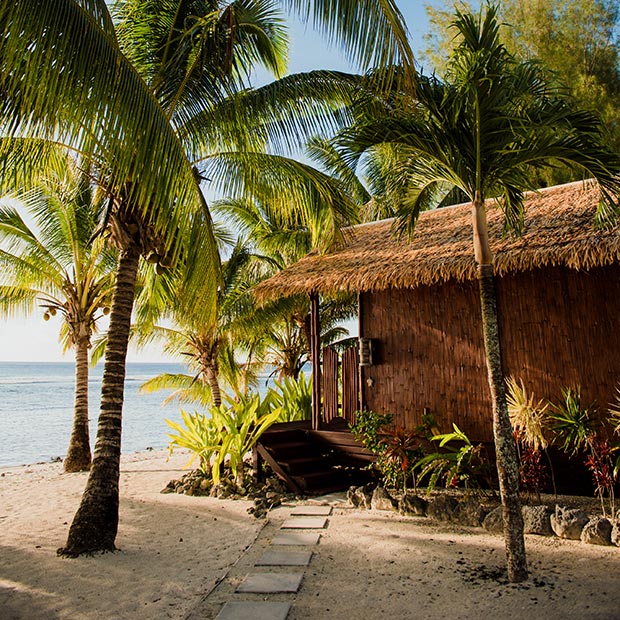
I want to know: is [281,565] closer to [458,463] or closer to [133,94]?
[458,463]

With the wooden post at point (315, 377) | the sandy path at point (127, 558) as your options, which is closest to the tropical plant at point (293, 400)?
the wooden post at point (315, 377)

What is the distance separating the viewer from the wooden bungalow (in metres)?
6.29

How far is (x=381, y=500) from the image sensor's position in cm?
643

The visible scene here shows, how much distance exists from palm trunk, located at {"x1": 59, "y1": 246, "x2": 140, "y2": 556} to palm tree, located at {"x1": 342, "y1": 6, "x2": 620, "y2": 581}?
2.90 metres

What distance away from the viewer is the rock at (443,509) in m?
5.73

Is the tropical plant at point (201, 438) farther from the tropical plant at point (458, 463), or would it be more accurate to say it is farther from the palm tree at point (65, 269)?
the palm tree at point (65, 269)

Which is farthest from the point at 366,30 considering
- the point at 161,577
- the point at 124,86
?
the point at 161,577

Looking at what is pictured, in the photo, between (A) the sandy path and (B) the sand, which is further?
(A) the sandy path

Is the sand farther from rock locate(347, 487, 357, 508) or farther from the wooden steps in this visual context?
the wooden steps

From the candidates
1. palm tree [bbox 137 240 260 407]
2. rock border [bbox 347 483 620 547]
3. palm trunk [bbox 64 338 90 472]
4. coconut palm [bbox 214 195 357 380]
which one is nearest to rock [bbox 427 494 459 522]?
rock border [bbox 347 483 620 547]

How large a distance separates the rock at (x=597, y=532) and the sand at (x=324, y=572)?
0.36ft

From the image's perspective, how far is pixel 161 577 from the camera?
4539 millimetres

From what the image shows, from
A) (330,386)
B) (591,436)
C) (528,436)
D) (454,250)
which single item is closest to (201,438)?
(330,386)

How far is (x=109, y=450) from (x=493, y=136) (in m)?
4.59
